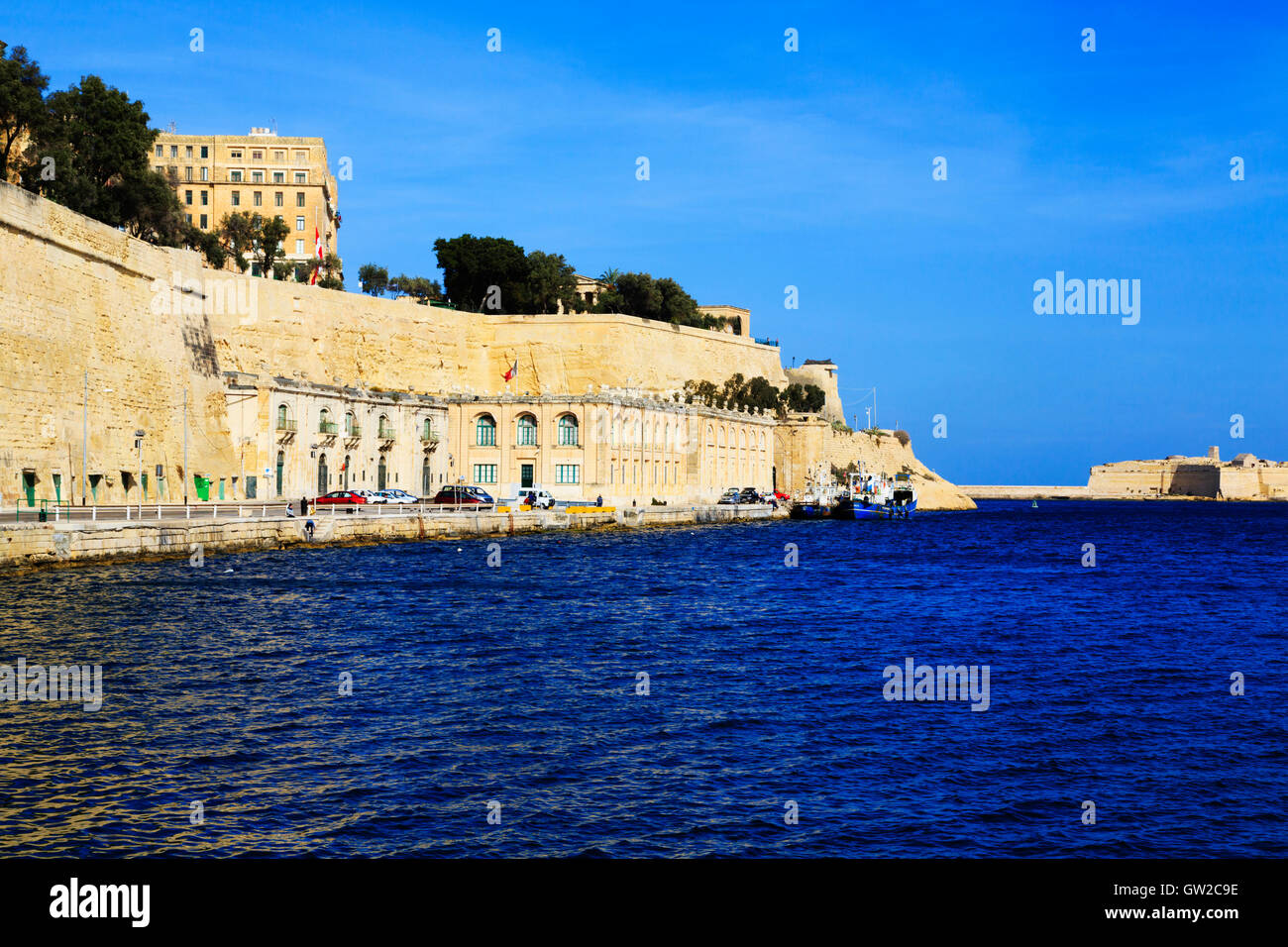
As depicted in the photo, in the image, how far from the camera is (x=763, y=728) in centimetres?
1561

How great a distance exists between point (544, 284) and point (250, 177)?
25.4m

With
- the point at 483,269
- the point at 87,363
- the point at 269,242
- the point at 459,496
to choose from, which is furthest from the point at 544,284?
the point at 87,363

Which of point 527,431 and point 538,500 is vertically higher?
point 527,431

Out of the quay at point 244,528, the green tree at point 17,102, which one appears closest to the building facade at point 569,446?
the quay at point 244,528

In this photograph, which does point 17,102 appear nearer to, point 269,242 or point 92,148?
point 92,148

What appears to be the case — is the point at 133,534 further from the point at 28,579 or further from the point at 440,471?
the point at 440,471

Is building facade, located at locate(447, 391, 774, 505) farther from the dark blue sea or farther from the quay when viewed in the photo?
the dark blue sea

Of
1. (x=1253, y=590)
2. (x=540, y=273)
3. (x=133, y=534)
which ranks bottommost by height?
(x=1253, y=590)

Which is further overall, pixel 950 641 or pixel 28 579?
pixel 28 579

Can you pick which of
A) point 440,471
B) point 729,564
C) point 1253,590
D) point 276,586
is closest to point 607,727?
point 276,586

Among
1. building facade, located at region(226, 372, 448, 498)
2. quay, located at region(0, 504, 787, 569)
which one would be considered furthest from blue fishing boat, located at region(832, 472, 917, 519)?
building facade, located at region(226, 372, 448, 498)

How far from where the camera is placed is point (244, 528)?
125ft

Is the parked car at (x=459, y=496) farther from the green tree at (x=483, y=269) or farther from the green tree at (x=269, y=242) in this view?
the green tree at (x=483, y=269)

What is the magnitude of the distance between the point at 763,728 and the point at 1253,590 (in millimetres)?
29957
